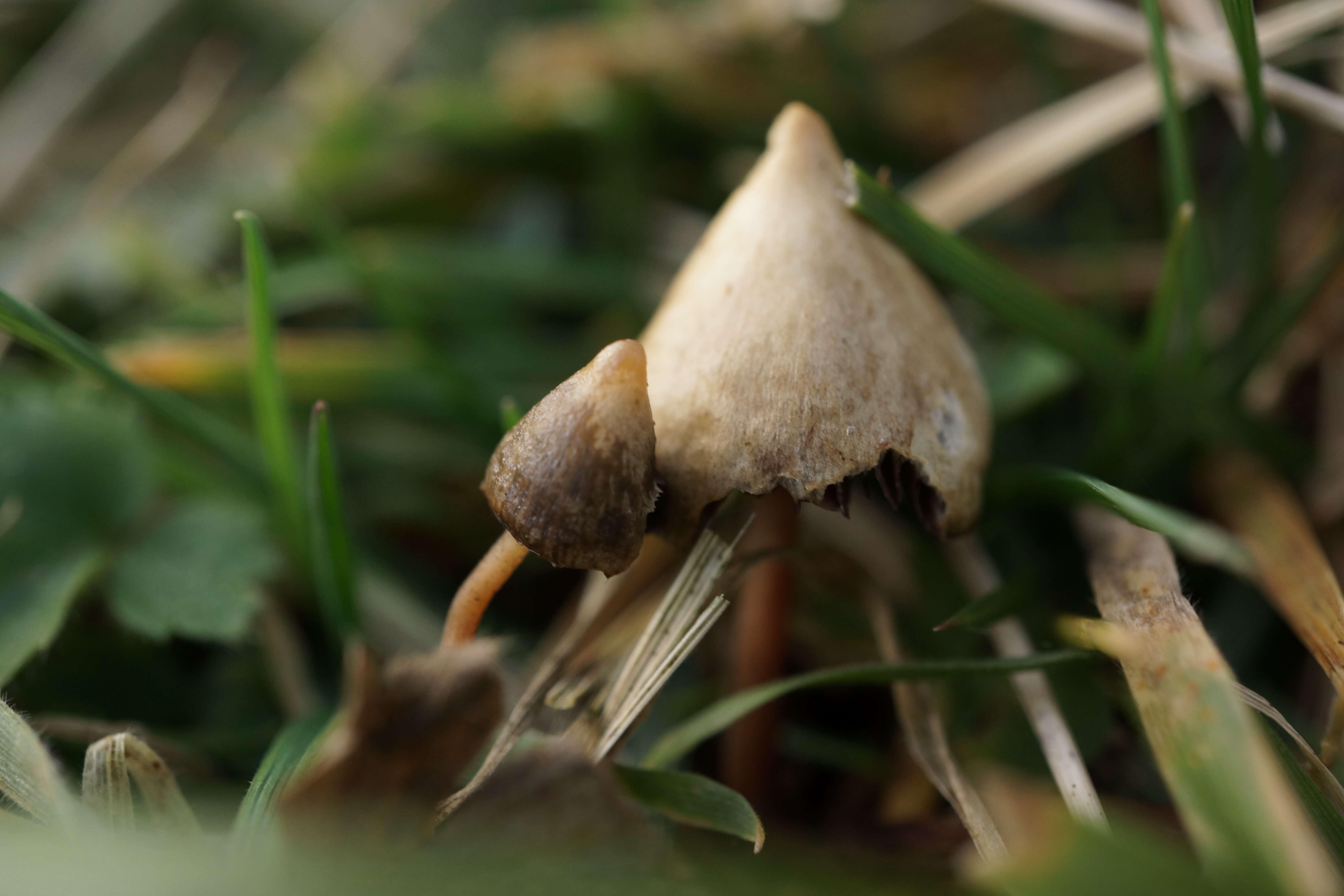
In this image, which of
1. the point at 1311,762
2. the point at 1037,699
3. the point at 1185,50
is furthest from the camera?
the point at 1185,50

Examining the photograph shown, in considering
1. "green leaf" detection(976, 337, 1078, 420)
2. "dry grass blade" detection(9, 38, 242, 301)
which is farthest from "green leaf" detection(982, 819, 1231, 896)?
"dry grass blade" detection(9, 38, 242, 301)

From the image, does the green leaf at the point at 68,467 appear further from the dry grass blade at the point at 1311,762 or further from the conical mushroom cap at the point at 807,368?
the dry grass blade at the point at 1311,762

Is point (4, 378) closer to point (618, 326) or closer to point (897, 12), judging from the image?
point (618, 326)

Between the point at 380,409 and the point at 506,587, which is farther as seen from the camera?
the point at 380,409

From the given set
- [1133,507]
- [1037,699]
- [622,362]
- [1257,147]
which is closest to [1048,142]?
[1257,147]

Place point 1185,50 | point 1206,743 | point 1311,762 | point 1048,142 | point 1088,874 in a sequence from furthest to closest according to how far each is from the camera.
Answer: point 1048,142 → point 1185,50 → point 1311,762 → point 1206,743 → point 1088,874

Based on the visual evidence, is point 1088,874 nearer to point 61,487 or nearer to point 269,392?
point 269,392

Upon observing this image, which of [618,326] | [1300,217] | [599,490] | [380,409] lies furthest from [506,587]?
[1300,217]
